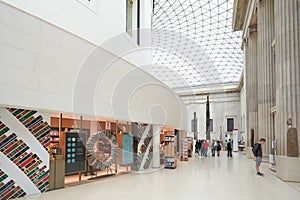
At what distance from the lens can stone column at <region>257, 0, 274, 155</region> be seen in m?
25.3

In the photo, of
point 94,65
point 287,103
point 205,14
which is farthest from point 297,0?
point 205,14

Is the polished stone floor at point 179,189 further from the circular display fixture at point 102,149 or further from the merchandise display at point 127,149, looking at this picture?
the merchandise display at point 127,149

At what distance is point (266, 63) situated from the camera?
25750 mm

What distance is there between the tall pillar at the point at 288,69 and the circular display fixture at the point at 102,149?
9313 millimetres

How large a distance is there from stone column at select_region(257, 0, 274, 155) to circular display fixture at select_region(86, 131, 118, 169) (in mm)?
14563

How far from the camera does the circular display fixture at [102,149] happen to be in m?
15.0

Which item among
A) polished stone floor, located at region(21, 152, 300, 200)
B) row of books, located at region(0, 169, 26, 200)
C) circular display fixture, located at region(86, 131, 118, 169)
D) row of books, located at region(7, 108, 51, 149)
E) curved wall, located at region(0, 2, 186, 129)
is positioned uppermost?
curved wall, located at region(0, 2, 186, 129)

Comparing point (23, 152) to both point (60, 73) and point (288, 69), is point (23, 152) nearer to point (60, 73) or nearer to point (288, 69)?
point (60, 73)

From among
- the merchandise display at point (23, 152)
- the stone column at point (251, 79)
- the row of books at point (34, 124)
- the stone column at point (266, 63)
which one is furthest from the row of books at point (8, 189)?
the stone column at point (251, 79)

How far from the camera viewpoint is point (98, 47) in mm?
13570

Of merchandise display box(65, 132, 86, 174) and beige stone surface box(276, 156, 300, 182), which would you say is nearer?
merchandise display box(65, 132, 86, 174)

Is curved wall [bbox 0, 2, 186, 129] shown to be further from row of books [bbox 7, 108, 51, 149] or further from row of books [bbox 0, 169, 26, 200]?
row of books [bbox 0, 169, 26, 200]

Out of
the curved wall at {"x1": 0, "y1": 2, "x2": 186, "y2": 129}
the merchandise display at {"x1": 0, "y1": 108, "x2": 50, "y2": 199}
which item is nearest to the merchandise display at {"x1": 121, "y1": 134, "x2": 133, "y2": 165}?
the curved wall at {"x1": 0, "y1": 2, "x2": 186, "y2": 129}

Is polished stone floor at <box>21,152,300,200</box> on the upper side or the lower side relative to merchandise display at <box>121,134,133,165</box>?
lower
